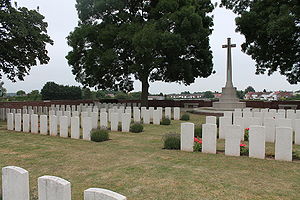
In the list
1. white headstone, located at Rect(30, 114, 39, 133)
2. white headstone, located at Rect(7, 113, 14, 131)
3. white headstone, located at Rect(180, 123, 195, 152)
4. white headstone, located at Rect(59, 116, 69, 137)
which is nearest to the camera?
white headstone, located at Rect(180, 123, 195, 152)

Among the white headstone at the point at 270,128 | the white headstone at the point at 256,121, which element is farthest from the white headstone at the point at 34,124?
the white headstone at the point at 270,128

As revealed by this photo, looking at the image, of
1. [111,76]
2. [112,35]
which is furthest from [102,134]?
[111,76]

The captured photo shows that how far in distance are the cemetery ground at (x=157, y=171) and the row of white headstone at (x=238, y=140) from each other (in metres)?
0.25

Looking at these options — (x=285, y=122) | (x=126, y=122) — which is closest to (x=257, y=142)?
(x=285, y=122)

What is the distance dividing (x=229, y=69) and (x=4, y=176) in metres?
A: 21.6

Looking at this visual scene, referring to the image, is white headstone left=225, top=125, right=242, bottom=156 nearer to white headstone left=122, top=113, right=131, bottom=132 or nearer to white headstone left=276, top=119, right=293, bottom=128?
white headstone left=276, top=119, right=293, bottom=128

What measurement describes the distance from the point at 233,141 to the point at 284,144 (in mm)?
1181

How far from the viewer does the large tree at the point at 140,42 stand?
1912 centimetres

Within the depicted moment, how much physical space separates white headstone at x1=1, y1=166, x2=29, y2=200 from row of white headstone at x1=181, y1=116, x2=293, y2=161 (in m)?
4.91

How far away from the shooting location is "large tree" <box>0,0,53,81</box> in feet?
→ 47.7

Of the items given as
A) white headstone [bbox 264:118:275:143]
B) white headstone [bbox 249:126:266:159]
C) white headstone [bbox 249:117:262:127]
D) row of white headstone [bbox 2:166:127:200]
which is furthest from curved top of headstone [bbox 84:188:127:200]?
white headstone [bbox 249:117:262:127]

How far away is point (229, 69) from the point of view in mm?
22047

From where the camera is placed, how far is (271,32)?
55.2 ft

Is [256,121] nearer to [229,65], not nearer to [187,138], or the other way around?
[187,138]
